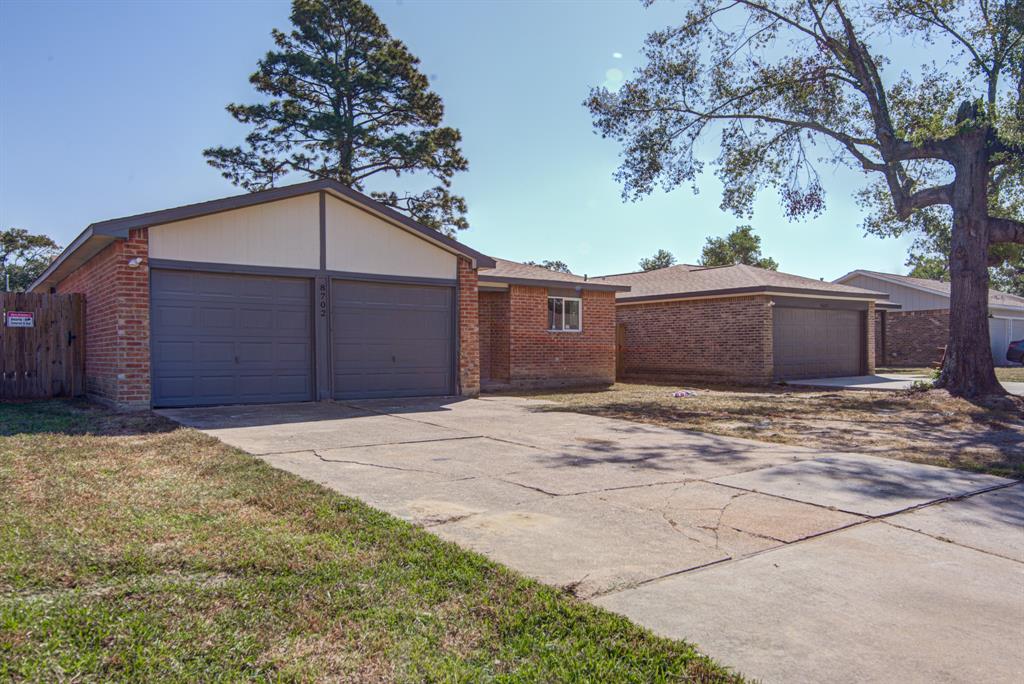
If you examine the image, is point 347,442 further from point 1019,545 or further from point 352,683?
point 1019,545

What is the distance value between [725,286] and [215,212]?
14017mm

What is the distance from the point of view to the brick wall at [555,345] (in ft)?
55.5

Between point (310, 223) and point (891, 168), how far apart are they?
41.8 ft

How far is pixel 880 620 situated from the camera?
3051 mm

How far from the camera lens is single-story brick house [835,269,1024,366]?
96.7ft

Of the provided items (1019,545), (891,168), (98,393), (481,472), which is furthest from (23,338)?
(891,168)

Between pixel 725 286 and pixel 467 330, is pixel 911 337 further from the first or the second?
pixel 467 330

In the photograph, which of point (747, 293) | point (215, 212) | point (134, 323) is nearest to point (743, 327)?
point (747, 293)

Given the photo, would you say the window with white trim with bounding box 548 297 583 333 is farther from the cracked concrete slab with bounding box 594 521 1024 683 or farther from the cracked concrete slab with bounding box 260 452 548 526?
the cracked concrete slab with bounding box 594 521 1024 683

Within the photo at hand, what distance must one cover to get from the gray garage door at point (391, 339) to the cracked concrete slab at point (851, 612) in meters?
9.68

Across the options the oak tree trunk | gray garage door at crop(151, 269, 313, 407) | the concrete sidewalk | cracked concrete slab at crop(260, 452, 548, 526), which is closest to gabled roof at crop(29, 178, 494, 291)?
gray garage door at crop(151, 269, 313, 407)

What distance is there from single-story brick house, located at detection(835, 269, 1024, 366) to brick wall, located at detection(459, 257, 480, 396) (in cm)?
2139

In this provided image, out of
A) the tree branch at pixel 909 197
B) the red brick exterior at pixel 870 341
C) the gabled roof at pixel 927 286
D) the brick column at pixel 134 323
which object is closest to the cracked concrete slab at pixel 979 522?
the brick column at pixel 134 323

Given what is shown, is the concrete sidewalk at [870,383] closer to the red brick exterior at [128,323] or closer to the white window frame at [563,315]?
the white window frame at [563,315]
